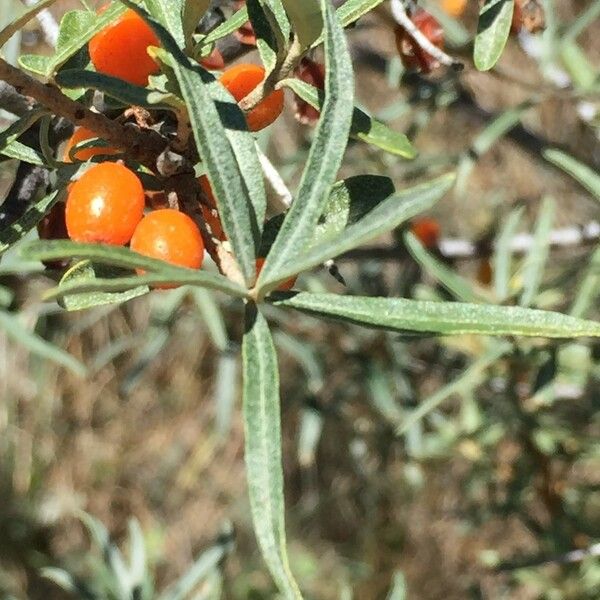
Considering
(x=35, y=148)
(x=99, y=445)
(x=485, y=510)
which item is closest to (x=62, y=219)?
(x=35, y=148)

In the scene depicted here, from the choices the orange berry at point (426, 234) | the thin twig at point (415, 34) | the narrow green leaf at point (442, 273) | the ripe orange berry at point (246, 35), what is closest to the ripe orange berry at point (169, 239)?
the ripe orange berry at point (246, 35)

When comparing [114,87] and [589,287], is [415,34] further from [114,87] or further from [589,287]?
[589,287]

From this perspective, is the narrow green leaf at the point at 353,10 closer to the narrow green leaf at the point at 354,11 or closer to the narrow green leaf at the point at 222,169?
the narrow green leaf at the point at 354,11

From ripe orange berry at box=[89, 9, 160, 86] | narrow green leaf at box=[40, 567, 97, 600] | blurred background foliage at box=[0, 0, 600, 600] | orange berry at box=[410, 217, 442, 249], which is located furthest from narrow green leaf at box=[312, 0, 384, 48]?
orange berry at box=[410, 217, 442, 249]

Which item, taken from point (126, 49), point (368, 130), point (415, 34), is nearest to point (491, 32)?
point (415, 34)

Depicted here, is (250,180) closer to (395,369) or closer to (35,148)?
(35,148)

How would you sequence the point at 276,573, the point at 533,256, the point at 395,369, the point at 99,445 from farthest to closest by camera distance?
the point at 99,445
the point at 395,369
the point at 533,256
the point at 276,573

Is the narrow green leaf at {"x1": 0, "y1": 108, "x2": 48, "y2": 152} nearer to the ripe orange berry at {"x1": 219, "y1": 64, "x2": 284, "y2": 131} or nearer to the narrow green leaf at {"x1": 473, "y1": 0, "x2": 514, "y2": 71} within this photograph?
the ripe orange berry at {"x1": 219, "y1": 64, "x2": 284, "y2": 131}
